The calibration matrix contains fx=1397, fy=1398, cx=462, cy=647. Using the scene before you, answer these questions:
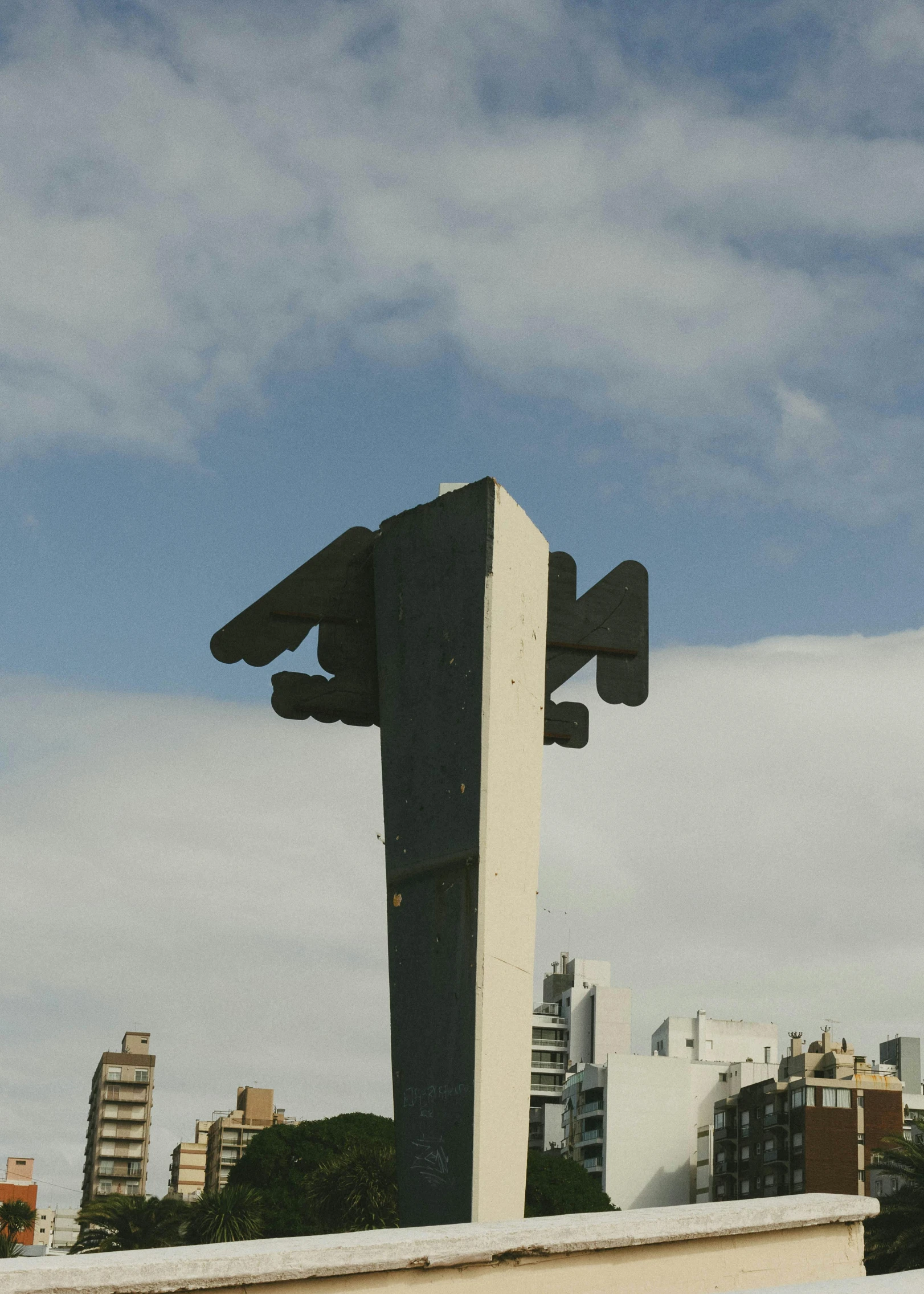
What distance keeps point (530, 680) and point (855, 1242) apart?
2.40 meters

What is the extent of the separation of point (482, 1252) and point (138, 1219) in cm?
4100

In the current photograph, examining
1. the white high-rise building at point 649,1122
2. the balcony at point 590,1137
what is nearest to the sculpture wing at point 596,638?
the white high-rise building at point 649,1122

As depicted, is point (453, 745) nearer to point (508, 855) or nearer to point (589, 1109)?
point (508, 855)

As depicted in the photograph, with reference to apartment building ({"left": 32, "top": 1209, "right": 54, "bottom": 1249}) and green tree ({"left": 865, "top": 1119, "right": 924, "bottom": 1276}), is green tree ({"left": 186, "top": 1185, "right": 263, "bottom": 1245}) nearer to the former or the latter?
green tree ({"left": 865, "top": 1119, "right": 924, "bottom": 1276})

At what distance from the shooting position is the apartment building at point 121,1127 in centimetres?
12000

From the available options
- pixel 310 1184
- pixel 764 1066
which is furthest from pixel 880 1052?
pixel 310 1184

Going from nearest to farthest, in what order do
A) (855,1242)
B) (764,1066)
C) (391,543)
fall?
(855,1242), (391,543), (764,1066)

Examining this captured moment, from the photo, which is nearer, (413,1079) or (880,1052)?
(413,1079)

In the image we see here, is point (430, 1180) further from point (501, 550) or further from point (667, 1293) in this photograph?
point (501, 550)

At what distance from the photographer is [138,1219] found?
4025 centimetres

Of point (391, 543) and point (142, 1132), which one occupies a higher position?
point (391, 543)

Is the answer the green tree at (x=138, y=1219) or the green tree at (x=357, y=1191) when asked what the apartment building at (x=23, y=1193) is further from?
the green tree at (x=357, y=1191)

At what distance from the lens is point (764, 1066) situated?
258 ft

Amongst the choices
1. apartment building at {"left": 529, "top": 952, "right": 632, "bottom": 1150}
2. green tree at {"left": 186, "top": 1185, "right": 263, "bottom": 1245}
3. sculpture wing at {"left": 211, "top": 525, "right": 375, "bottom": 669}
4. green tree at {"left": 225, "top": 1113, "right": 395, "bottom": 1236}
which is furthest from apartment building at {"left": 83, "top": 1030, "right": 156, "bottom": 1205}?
sculpture wing at {"left": 211, "top": 525, "right": 375, "bottom": 669}
